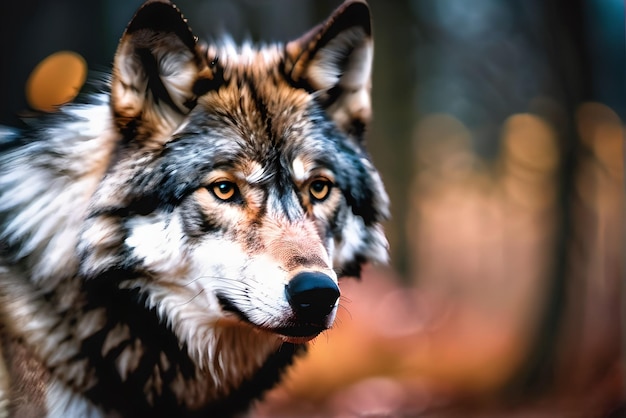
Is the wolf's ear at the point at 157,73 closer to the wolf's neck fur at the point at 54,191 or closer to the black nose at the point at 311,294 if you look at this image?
the wolf's neck fur at the point at 54,191

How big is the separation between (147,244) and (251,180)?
0.47 meters

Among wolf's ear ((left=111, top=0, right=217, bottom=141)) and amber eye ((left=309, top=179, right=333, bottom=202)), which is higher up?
wolf's ear ((left=111, top=0, right=217, bottom=141))

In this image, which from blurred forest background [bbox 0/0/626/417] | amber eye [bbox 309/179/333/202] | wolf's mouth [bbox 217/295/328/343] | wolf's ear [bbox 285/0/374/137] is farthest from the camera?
blurred forest background [bbox 0/0/626/417]

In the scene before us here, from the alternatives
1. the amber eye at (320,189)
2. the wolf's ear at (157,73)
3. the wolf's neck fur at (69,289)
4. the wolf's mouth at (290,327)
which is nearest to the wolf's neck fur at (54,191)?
the wolf's neck fur at (69,289)

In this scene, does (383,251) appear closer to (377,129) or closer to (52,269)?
(52,269)

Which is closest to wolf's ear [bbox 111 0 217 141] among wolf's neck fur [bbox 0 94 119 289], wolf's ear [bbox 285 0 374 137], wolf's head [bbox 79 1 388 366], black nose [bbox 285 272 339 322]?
wolf's head [bbox 79 1 388 366]

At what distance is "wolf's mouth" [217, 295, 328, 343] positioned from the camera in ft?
8.35

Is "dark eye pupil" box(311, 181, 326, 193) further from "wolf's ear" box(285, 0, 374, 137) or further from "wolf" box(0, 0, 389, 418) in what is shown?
"wolf's ear" box(285, 0, 374, 137)

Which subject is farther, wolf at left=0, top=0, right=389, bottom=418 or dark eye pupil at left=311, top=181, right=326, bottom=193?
dark eye pupil at left=311, top=181, right=326, bottom=193

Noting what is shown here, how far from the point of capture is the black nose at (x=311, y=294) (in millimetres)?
2436

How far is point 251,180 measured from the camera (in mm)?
2746

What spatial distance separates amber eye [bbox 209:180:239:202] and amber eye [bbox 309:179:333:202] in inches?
13.5

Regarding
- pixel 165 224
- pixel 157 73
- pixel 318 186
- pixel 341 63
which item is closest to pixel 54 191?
pixel 165 224

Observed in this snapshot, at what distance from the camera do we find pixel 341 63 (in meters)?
3.17
